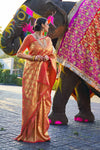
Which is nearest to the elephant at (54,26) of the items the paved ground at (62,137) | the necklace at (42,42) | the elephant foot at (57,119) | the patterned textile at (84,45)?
the elephant foot at (57,119)

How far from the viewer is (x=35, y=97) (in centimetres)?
318

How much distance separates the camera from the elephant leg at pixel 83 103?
5.07 meters

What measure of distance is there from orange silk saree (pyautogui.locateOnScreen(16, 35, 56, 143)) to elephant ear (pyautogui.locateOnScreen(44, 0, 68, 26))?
1308 mm

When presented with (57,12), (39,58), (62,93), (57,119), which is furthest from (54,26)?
(57,119)

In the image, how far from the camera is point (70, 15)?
4.57 metres

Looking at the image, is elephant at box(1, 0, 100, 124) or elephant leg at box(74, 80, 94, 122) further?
elephant leg at box(74, 80, 94, 122)

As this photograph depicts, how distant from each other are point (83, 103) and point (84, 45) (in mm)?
1359

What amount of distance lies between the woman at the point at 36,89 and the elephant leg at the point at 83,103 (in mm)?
1940

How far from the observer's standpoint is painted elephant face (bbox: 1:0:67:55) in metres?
4.16

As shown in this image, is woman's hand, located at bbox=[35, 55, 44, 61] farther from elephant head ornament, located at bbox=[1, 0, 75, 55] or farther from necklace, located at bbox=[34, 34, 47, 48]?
elephant head ornament, located at bbox=[1, 0, 75, 55]

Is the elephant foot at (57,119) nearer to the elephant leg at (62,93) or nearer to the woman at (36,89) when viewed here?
the elephant leg at (62,93)

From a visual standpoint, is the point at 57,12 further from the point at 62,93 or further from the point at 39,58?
the point at 39,58

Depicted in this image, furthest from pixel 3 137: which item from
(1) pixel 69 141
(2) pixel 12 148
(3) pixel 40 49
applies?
(3) pixel 40 49

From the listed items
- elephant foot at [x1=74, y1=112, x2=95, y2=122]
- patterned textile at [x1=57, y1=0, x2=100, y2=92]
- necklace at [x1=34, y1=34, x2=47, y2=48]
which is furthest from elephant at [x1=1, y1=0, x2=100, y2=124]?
necklace at [x1=34, y1=34, x2=47, y2=48]
